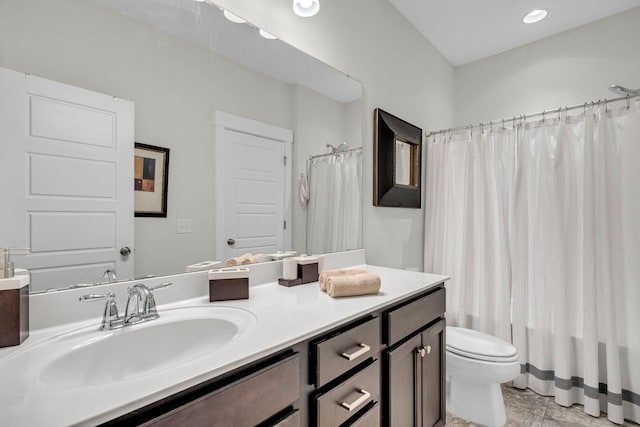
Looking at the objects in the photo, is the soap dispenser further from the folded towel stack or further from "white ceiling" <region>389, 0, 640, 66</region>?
"white ceiling" <region>389, 0, 640, 66</region>

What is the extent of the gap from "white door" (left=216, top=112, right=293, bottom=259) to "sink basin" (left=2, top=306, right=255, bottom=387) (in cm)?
34

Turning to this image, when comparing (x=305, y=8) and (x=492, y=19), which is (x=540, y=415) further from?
(x=492, y=19)

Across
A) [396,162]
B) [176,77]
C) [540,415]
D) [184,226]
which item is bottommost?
[540,415]

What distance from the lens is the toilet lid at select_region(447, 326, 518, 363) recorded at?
1.62 metres

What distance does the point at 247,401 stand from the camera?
0.67 m

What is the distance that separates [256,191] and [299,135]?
390 millimetres

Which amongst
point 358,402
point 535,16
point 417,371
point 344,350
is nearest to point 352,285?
point 344,350

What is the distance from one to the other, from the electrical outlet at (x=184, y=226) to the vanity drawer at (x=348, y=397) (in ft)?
2.35

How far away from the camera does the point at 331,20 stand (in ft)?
5.45

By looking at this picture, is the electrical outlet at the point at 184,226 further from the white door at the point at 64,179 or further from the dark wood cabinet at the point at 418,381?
the dark wood cabinet at the point at 418,381

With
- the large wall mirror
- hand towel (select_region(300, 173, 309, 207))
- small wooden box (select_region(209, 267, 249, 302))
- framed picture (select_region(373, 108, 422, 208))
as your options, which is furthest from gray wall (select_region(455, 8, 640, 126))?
small wooden box (select_region(209, 267, 249, 302))

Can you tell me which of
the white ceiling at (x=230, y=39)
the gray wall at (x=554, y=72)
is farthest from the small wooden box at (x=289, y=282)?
the gray wall at (x=554, y=72)

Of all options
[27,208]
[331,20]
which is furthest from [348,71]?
[27,208]

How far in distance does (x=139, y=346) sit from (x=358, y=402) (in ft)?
2.21
